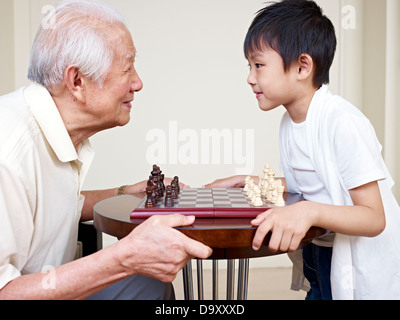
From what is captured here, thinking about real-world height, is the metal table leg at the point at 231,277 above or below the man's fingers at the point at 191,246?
below

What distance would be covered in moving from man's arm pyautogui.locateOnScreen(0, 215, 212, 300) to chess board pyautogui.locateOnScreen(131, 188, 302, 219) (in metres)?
0.14

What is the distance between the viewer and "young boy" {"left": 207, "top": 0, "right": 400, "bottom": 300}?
1131 mm

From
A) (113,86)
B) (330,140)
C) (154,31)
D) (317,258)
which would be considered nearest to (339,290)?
(317,258)

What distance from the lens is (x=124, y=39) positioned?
1.36m

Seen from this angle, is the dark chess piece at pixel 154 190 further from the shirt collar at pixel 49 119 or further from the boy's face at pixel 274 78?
the boy's face at pixel 274 78

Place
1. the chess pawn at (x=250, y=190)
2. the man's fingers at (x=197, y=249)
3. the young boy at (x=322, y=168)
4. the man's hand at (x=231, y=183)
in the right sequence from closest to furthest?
the man's fingers at (x=197, y=249)
the young boy at (x=322, y=168)
the chess pawn at (x=250, y=190)
the man's hand at (x=231, y=183)

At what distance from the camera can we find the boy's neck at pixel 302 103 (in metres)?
1.52

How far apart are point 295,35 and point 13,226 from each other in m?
1.12

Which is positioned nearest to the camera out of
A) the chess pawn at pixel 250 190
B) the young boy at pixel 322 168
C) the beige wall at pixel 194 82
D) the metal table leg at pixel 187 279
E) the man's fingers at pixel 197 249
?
the man's fingers at pixel 197 249

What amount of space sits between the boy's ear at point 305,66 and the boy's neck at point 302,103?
0.06 metres

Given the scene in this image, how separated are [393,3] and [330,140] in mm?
2204

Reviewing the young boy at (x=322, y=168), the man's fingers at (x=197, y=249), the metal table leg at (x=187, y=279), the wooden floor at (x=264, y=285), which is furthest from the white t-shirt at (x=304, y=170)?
the wooden floor at (x=264, y=285)

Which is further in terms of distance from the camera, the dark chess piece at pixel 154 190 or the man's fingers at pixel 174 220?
the dark chess piece at pixel 154 190

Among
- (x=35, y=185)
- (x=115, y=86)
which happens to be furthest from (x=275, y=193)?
(x=35, y=185)
